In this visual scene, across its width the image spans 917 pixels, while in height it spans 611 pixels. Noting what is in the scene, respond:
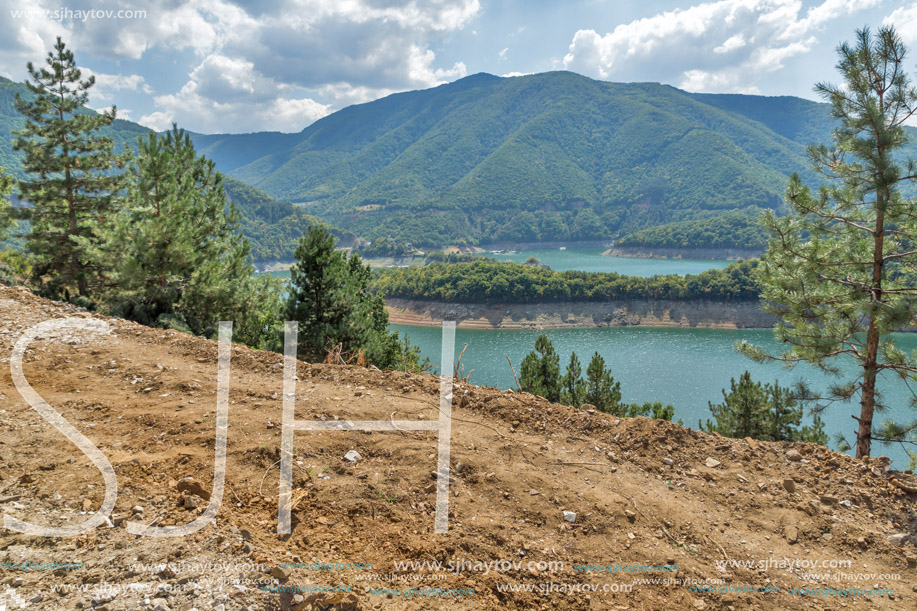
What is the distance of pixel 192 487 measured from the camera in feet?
10.9

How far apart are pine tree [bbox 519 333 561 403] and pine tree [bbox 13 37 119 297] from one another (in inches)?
562

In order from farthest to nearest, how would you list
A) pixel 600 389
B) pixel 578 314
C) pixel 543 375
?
pixel 578 314
pixel 543 375
pixel 600 389

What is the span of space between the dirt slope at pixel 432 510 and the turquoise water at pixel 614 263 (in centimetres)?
9296

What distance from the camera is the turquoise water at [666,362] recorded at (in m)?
32.8

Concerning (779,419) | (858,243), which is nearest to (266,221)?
(779,419)

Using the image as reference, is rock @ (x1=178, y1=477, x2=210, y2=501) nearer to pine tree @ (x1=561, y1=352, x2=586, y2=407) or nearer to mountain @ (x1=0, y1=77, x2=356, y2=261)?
pine tree @ (x1=561, y1=352, x2=586, y2=407)

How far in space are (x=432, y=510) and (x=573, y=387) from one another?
15.9 m

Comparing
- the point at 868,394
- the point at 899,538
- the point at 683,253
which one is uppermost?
the point at 683,253

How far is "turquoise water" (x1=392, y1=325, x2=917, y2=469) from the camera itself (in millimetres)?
32794

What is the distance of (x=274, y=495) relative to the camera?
11.2 feet

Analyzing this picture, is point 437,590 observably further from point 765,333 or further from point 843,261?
point 765,333

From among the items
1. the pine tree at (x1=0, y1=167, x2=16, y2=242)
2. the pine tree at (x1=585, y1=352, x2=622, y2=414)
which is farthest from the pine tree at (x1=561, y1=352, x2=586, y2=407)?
the pine tree at (x1=0, y1=167, x2=16, y2=242)

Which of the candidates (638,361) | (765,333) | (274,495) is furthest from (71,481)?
(765,333)

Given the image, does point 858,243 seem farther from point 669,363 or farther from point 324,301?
point 669,363
